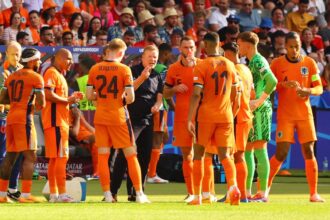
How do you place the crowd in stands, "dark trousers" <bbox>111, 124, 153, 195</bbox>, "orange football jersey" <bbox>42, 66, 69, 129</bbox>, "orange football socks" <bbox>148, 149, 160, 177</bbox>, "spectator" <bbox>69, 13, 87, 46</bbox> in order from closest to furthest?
"orange football jersey" <bbox>42, 66, 69, 129</bbox> → "dark trousers" <bbox>111, 124, 153, 195</bbox> → "orange football socks" <bbox>148, 149, 160, 177</bbox> → the crowd in stands → "spectator" <bbox>69, 13, 87, 46</bbox>

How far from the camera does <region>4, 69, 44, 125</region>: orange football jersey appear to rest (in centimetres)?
1802

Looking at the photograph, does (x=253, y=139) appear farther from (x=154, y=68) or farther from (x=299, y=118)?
(x=154, y=68)

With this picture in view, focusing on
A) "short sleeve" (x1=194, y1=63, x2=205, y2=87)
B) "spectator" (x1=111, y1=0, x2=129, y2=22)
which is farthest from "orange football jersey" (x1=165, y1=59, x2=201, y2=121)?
"spectator" (x1=111, y1=0, x2=129, y2=22)

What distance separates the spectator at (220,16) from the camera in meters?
31.1

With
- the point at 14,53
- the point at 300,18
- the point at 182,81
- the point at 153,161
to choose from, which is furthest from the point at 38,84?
the point at 300,18

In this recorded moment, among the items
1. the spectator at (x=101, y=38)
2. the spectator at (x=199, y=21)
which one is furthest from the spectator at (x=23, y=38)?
the spectator at (x=199, y=21)

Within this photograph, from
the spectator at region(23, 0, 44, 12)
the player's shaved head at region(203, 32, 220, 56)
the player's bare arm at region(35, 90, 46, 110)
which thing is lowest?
the player's bare arm at region(35, 90, 46, 110)

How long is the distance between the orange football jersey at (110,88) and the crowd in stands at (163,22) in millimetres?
6727

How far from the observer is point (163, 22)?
3014 cm

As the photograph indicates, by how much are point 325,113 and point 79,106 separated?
214 inches

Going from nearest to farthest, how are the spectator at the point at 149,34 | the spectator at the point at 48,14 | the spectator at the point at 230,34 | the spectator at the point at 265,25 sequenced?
the spectator at the point at 230,34 → the spectator at the point at 149,34 → the spectator at the point at 48,14 → the spectator at the point at 265,25

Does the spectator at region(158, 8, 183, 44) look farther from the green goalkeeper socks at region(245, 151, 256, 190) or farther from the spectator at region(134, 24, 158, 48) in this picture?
the green goalkeeper socks at region(245, 151, 256, 190)

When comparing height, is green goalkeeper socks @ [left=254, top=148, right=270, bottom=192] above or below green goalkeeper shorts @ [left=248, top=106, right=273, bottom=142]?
below

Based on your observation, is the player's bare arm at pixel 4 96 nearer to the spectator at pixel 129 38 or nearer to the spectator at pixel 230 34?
the spectator at pixel 230 34
